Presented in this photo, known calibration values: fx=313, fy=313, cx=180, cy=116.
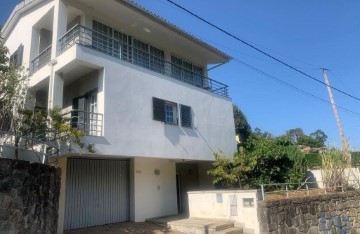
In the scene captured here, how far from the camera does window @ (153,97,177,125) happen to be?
45.5 ft

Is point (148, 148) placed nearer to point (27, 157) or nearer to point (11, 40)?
point (27, 157)

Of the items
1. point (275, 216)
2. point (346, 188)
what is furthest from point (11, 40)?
point (346, 188)

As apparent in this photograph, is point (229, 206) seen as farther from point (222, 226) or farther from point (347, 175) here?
point (347, 175)

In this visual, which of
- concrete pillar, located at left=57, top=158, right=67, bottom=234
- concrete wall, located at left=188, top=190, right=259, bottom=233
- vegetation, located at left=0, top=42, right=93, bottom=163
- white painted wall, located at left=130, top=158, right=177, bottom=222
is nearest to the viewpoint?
vegetation, located at left=0, top=42, right=93, bottom=163

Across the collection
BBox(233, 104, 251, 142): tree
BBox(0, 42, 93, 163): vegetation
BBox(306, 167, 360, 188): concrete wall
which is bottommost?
BBox(306, 167, 360, 188): concrete wall

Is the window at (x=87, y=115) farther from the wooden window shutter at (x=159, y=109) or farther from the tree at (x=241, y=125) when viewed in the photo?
the tree at (x=241, y=125)

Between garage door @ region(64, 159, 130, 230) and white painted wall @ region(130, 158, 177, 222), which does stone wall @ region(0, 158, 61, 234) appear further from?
white painted wall @ region(130, 158, 177, 222)

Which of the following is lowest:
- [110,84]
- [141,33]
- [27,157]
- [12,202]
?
[12,202]

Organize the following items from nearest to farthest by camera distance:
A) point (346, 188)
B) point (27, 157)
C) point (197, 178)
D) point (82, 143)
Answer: point (82, 143) < point (27, 157) < point (346, 188) < point (197, 178)

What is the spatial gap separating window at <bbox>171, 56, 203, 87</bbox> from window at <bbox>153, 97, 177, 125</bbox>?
2.90m

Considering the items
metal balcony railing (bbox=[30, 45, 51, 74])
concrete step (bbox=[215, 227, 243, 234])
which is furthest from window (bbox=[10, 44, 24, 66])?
concrete step (bbox=[215, 227, 243, 234])

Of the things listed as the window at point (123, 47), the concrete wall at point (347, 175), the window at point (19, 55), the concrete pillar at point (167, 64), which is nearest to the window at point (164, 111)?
the window at point (123, 47)

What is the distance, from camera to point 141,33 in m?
16.1

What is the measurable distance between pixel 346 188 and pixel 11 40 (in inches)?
773
